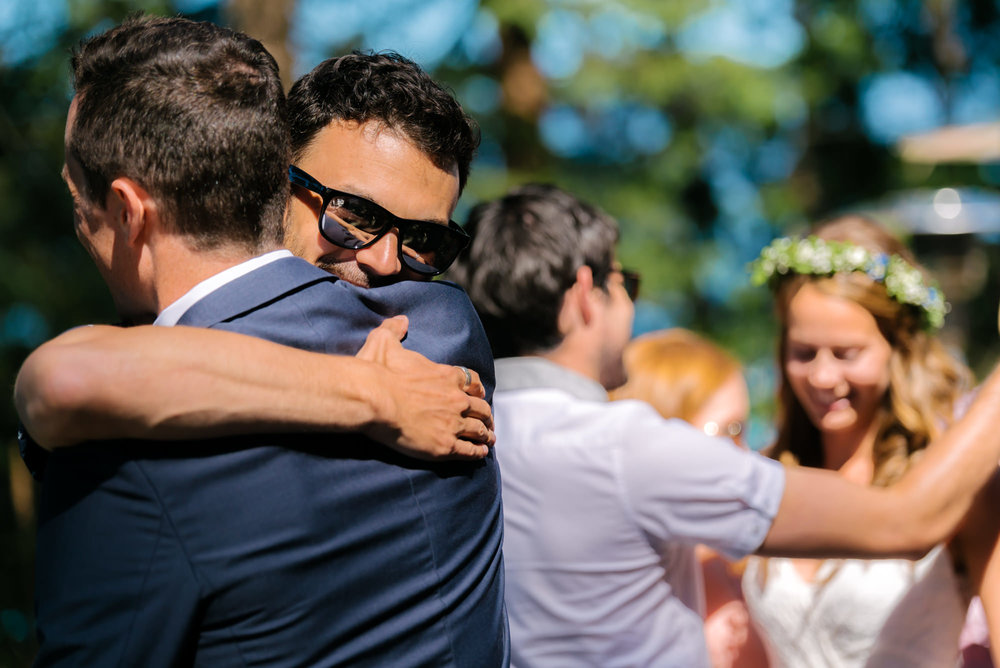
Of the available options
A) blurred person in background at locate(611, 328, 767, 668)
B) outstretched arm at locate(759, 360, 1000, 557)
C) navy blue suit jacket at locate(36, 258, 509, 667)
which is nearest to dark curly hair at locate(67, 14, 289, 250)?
navy blue suit jacket at locate(36, 258, 509, 667)

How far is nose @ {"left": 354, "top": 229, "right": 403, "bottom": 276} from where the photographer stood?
1.87 meters

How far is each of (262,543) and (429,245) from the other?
2.76 ft

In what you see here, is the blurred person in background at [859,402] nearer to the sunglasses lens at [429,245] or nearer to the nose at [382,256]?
the sunglasses lens at [429,245]

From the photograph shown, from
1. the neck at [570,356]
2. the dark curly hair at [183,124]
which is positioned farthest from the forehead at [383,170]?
the neck at [570,356]

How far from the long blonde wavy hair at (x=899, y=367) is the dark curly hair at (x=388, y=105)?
1590mm

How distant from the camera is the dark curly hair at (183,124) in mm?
1371

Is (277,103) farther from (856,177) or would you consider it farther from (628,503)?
(856,177)

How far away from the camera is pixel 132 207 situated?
139 centimetres

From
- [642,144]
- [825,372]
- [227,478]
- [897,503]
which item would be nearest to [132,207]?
[227,478]

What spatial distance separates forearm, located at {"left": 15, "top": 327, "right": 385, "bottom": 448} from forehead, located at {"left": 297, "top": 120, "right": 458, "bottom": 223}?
0.63 meters

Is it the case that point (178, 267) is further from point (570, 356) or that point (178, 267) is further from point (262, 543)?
point (570, 356)

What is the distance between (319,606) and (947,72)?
13.7 metres

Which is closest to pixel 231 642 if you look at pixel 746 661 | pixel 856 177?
pixel 746 661

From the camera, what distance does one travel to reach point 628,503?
2.21 meters
